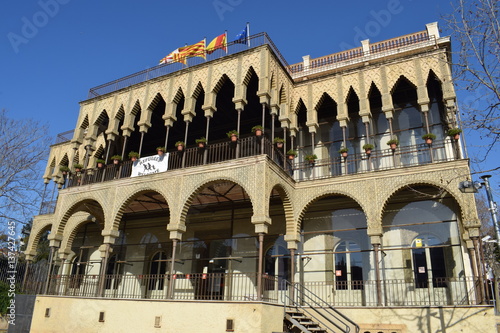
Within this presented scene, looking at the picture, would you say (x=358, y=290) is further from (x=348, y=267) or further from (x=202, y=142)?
(x=202, y=142)

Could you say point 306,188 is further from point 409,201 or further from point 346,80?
point 346,80

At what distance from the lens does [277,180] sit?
14.1 meters

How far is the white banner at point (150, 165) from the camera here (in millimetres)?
15744

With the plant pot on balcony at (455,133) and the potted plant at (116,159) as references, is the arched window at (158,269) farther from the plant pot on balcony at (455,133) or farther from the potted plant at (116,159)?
the plant pot on balcony at (455,133)

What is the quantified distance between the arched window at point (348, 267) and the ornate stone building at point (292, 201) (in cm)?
5

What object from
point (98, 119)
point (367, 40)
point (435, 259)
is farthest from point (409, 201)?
point (98, 119)

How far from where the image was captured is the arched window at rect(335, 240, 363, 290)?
48.8 feet

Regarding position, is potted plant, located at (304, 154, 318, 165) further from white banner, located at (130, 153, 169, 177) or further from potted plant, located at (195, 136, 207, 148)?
white banner, located at (130, 153, 169, 177)

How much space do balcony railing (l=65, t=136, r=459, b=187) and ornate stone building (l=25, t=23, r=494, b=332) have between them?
8 centimetres

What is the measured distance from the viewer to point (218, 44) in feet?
55.8

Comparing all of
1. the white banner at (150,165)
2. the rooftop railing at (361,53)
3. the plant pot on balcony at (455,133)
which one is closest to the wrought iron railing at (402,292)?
the plant pot on balcony at (455,133)

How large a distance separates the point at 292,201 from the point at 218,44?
7572mm

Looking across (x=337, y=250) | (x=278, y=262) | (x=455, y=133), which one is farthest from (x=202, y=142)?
(x=455, y=133)

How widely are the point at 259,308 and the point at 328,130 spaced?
9.56 meters
